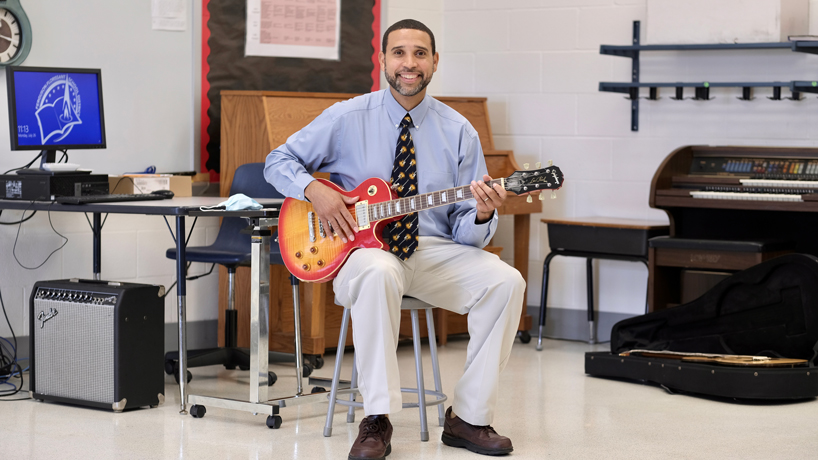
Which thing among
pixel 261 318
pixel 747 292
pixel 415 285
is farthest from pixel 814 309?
pixel 261 318

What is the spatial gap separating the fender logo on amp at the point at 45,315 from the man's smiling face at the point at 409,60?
1.41 m

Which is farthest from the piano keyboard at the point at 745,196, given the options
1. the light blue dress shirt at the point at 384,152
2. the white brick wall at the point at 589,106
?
the light blue dress shirt at the point at 384,152

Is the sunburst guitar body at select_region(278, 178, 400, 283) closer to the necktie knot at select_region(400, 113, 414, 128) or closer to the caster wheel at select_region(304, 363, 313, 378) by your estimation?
the necktie knot at select_region(400, 113, 414, 128)

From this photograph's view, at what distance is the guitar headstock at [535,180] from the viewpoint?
2648 millimetres

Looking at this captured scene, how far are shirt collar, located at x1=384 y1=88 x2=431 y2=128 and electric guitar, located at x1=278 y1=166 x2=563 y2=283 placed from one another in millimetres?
253

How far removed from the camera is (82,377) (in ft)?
11.2

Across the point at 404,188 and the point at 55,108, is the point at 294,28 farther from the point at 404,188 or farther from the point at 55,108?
the point at 404,188

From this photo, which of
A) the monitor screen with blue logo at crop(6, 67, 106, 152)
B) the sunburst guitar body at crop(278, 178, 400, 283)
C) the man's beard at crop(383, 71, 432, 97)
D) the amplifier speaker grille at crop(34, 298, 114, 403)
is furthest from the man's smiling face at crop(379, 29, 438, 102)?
the monitor screen with blue logo at crop(6, 67, 106, 152)

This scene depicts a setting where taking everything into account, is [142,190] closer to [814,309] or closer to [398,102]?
[398,102]

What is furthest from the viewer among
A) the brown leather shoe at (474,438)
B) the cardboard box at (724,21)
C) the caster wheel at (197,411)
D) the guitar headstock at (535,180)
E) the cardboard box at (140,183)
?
the cardboard box at (724,21)

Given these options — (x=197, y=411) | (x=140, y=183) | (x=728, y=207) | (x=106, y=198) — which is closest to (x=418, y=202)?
(x=197, y=411)

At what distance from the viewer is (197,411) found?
3316 millimetres

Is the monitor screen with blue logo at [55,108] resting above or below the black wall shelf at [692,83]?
below

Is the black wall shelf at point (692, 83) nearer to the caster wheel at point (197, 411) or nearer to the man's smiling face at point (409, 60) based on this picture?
the man's smiling face at point (409, 60)
